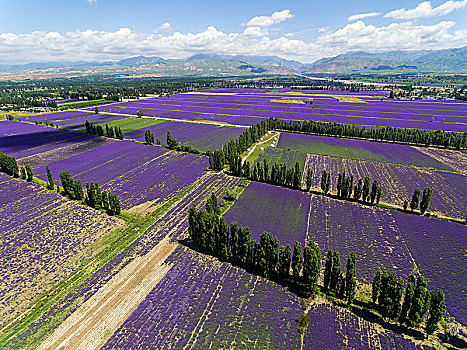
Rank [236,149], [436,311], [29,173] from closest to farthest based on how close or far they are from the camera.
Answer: [436,311] < [29,173] < [236,149]

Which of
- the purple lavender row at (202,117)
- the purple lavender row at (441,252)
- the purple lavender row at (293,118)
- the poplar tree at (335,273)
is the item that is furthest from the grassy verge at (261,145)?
the poplar tree at (335,273)

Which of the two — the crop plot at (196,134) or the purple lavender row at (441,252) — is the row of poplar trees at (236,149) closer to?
the crop plot at (196,134)

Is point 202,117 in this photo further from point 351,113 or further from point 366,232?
point 366,232

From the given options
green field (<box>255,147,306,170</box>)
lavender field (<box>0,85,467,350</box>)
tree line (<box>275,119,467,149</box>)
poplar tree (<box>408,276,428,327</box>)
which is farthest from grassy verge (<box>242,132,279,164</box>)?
poplar tree (<box>408,276,428,327</box>)

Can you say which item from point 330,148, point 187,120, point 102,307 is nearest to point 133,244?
point 102,307

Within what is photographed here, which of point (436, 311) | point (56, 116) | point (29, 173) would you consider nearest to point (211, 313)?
point (436, 311)

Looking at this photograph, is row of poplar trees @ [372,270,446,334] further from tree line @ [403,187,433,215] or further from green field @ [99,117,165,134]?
green field @ [99,117,165,134]

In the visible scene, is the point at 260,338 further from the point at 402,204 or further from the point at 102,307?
the point at 402,204
